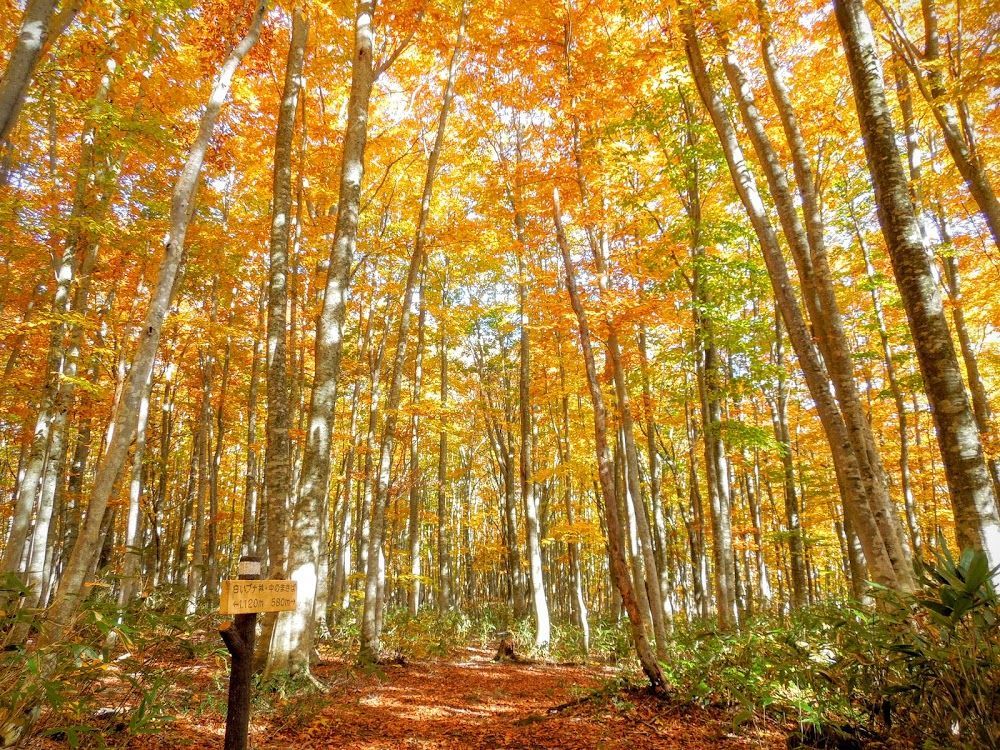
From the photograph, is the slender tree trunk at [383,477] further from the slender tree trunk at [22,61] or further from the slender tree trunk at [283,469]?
the slender tree trunk at [22,61]

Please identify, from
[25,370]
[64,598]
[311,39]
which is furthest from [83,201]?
[64,598]

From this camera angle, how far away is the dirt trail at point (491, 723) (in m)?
4.63

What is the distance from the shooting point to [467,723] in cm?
585

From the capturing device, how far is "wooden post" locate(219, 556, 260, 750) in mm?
3178

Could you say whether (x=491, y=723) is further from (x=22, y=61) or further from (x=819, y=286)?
(x=22, y=61)

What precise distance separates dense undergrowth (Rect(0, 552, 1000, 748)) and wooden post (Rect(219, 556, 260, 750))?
1.97 feet

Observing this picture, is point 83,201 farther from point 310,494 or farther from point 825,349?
point 825,349

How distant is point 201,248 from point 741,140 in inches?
464

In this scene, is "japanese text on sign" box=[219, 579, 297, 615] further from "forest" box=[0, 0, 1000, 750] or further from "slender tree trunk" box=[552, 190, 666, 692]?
"slender tree trunk" box=[552, 190, 666, 692]

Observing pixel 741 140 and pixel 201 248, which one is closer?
pixel 741 140

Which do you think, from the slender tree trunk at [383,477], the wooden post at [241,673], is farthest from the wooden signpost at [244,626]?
the slender tree trunk at [383,477]

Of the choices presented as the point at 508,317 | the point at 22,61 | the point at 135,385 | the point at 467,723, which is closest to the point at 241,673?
the point at 135,385

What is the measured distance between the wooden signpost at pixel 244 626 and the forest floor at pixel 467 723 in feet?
5.10

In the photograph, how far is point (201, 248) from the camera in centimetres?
1189
